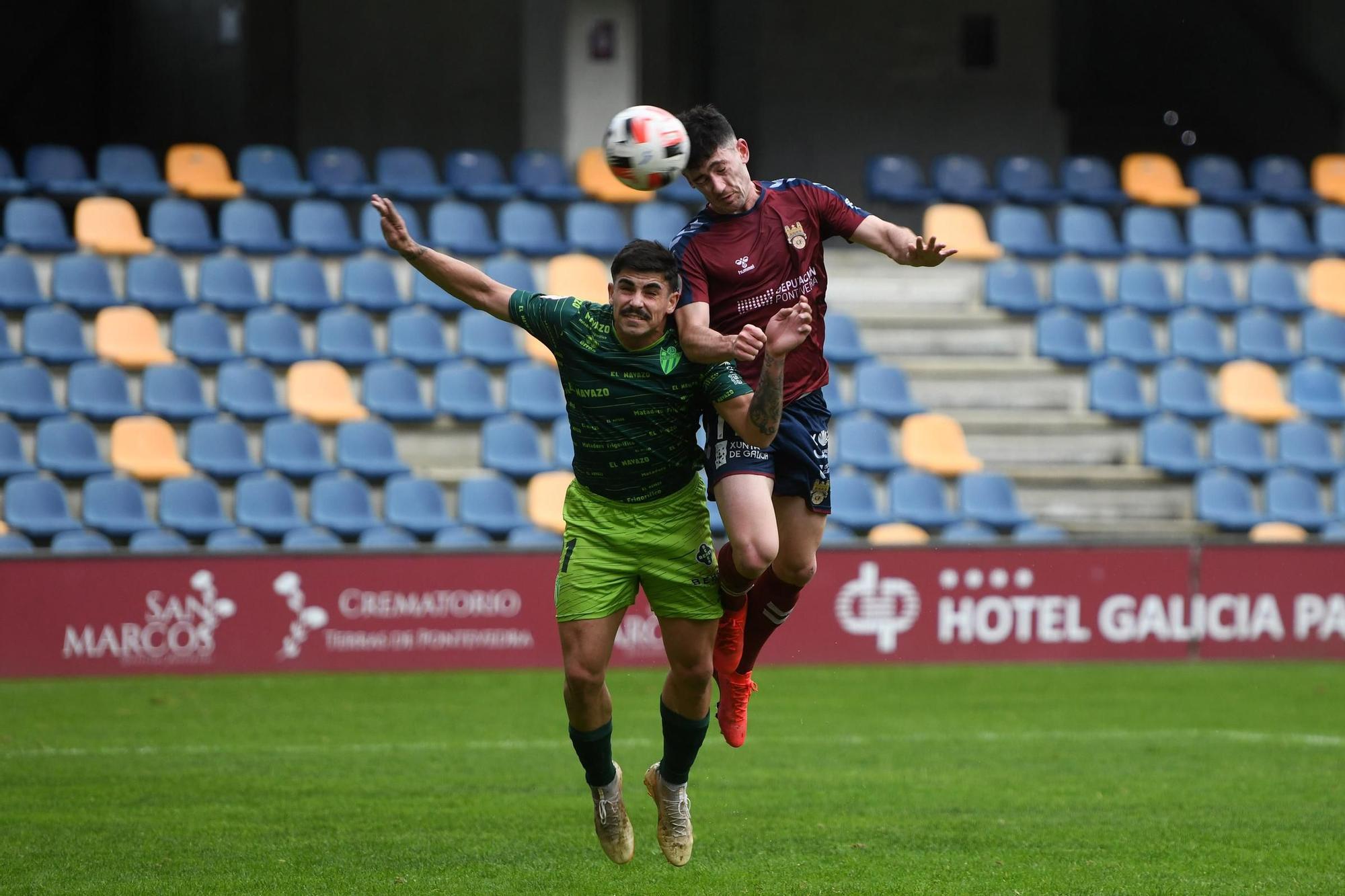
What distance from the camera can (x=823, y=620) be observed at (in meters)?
13.8

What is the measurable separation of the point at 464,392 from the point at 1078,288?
271 inches

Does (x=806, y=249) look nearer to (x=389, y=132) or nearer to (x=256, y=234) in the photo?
(x=256, y=234)

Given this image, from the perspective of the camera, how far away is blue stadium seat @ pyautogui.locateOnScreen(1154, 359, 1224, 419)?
58.3 ft

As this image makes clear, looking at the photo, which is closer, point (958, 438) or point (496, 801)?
point (496, 801)

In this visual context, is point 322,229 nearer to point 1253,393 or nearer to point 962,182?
point 962,182

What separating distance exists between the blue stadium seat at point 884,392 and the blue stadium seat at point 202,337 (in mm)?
5979

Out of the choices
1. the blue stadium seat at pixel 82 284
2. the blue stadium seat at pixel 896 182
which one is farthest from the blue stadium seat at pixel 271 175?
the blue stadium seat at pixel 896 182

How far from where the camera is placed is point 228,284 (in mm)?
16516

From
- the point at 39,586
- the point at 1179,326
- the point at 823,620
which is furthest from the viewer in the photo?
the point at 1179,326

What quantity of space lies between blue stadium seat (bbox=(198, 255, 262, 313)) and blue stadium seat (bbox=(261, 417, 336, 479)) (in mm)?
1544

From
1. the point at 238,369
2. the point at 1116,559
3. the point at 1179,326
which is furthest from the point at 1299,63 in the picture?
the point at 238,369

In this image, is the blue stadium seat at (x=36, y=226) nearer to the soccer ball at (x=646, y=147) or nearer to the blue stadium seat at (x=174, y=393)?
the blue stadium seat at (x=174, y=393)

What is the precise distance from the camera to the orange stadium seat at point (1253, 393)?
18.0 meters

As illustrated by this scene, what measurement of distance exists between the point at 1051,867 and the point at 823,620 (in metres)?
6.83
